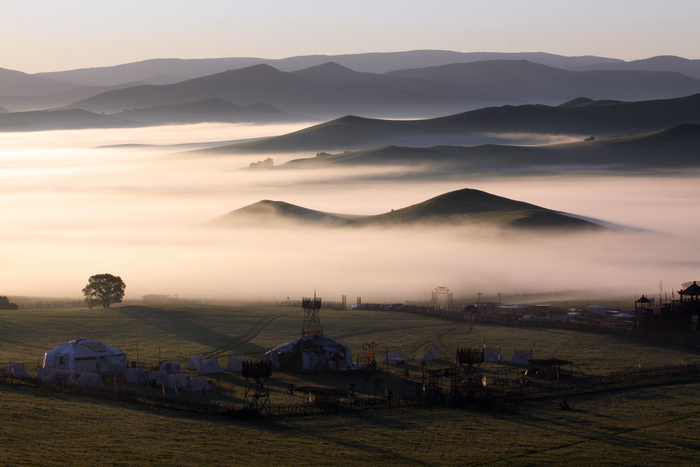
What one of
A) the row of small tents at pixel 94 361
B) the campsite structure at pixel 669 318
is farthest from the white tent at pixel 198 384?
the campsite structure at pixel 669 318

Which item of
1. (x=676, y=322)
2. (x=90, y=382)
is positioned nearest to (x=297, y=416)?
(x=90, y=382)

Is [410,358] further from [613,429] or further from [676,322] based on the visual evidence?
[676,322]

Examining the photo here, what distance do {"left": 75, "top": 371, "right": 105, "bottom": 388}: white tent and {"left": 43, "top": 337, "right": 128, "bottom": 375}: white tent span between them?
16.6 ft

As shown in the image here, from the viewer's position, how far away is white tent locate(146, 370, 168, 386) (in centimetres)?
5966

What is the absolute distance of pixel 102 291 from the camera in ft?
360

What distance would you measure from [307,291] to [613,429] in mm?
105598

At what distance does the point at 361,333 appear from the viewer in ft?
287

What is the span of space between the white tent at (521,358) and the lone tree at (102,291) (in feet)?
200

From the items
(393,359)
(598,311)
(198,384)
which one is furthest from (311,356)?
(598,311)

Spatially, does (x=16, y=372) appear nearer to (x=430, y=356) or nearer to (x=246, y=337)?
(x=246, y=337)

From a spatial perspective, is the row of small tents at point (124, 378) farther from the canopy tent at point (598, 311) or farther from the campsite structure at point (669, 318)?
the canopy tent at point (598, 311)

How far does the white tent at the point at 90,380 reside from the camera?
57.7m

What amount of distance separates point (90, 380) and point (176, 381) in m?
6.17

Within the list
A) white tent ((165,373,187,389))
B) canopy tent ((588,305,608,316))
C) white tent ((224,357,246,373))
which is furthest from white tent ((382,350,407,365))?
canopy tent ((588,305,608,316))
